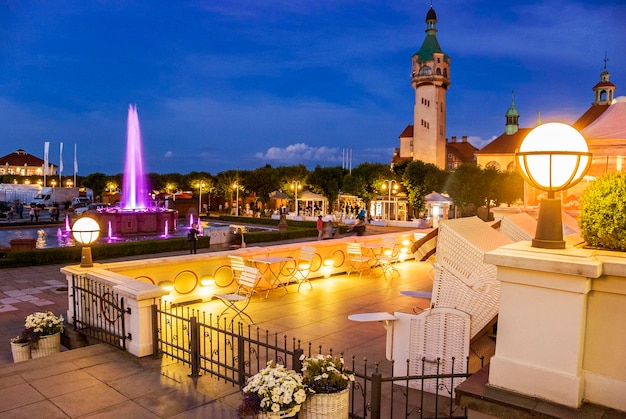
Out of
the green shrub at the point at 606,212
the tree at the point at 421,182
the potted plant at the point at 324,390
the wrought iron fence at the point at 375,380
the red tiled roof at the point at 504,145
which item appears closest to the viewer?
the green shrub at the point at 606,212

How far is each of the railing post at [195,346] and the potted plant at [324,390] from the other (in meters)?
2.00

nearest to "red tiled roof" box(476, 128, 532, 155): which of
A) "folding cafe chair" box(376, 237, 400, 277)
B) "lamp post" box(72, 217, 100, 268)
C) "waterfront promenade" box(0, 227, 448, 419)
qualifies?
"folding cafe chair" box(376, 237, 400, 277)

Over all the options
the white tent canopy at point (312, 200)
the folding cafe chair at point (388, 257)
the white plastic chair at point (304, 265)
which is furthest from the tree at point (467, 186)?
the white plastic chair at point (304, 265)

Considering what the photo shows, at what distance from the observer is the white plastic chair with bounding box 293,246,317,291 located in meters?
Answer: 11.6

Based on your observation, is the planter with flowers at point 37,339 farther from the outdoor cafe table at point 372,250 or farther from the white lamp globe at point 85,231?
the outdoor cafe table at point 372,250

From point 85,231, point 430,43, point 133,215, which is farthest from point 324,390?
point 430,43

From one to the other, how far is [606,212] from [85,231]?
7.38 meters

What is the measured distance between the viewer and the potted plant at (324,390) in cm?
407

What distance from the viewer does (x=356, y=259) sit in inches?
496

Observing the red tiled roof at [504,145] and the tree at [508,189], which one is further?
the red tiled roof at [504,145]

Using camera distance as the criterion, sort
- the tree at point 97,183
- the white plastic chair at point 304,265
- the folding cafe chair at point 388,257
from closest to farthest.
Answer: the white plastic chair at point 304,265, the folding cafe chair at point 388,257, the tree at point 97,183

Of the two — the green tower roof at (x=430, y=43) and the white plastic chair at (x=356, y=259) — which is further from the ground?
the green tower roof at (x=430, y=43)

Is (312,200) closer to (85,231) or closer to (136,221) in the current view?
(136,221)

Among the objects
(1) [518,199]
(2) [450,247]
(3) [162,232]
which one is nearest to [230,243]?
(3) [162,232]
